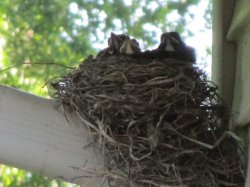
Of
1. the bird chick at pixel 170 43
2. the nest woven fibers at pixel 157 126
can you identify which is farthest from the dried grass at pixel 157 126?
the bird chick at pixel 170 43

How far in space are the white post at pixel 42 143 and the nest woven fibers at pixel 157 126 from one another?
5 centimetres

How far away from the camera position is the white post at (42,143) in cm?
167

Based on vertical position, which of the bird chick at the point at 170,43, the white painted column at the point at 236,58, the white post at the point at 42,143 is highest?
the bird chick at the point at 170,43

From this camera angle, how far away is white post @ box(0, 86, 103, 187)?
167cm

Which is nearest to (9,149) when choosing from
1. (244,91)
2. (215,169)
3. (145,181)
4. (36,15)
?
(145,181)

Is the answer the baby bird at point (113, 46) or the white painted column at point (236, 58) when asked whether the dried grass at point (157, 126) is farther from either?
the baby bird at point (113, 46)

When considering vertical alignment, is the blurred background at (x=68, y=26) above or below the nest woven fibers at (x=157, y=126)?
above

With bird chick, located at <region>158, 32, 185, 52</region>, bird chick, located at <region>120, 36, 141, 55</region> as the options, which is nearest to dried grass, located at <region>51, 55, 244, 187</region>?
bird chick, located at <region>120, 36, 141, 55</region>

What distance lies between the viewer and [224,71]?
194 cm

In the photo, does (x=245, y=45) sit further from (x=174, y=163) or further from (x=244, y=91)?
(x=174, y=163)

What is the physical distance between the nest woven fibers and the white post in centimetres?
5

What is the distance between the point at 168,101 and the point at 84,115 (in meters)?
0.22

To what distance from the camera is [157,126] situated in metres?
1.66

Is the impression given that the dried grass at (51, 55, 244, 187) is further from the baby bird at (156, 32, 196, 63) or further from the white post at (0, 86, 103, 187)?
the baby bird at (156, 32, 196, 63)
